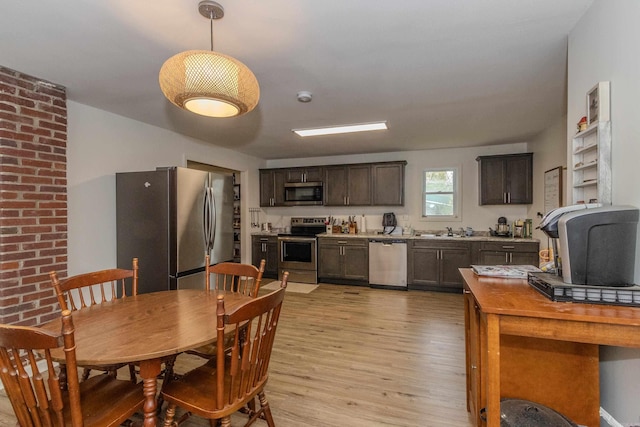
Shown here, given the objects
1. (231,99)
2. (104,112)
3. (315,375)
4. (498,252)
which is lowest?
(315,375)

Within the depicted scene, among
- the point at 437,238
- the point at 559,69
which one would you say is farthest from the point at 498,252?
the point at 559,69

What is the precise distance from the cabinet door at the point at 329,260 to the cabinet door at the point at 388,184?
112 centimetres

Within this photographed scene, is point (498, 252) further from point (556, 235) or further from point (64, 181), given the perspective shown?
point (64, 181)

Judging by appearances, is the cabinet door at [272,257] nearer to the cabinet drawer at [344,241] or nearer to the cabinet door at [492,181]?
the cabinet drawer at [344,241]

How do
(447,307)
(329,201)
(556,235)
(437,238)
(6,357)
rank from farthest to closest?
(329,201), (437,238), (447,307), (556,235), (6,357)

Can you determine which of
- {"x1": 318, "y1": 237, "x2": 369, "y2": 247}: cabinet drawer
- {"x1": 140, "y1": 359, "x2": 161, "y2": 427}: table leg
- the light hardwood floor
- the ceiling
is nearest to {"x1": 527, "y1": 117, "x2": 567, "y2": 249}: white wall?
the ceiling

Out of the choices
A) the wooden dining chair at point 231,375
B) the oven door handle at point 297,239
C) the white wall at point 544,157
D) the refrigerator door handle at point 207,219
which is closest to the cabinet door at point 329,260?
the oven door handle at point 297,239

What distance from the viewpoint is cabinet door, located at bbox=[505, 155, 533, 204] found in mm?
4715

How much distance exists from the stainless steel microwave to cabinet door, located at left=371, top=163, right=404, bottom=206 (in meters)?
1.08

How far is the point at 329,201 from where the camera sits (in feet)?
19.4

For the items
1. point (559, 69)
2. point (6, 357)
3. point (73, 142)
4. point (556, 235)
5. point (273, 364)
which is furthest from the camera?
point (73, 142)

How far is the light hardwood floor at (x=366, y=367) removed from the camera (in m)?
2.01

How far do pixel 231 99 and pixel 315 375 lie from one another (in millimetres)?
2142

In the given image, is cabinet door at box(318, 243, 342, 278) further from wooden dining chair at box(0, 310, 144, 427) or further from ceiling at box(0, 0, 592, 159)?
wooden dining chair at box(0, 310, 144, 427)
